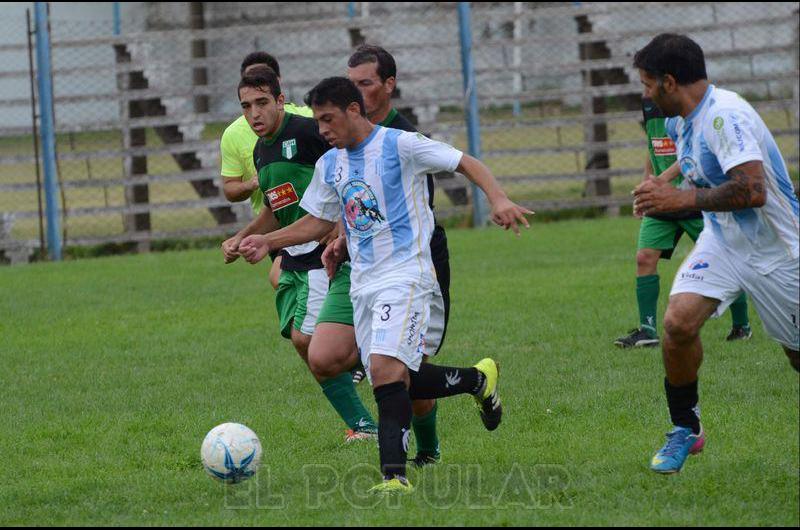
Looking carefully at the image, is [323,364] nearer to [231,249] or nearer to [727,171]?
[231,249]

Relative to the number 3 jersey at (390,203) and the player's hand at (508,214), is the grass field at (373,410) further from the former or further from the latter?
the player's hand at (508,214)

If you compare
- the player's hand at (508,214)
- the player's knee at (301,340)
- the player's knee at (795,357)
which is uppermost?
the player's hand at (508,214)

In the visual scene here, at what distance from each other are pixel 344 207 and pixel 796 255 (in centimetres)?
194

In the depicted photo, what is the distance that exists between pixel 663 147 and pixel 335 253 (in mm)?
3832

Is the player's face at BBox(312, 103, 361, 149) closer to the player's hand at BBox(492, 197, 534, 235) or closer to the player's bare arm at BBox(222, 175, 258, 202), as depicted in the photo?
the player's hand at BBox(492, 197, 534, 235)

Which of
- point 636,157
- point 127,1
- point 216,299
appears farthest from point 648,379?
point 127,1

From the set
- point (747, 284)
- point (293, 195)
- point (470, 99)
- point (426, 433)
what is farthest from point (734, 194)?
point (470, 99)

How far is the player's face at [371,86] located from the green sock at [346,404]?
4.49 ft

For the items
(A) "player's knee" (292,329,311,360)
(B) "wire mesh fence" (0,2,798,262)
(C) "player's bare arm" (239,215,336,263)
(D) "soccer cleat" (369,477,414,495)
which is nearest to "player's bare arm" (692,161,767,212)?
(D) "soccer cleat" (369,477,414,495)

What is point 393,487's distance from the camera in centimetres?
507

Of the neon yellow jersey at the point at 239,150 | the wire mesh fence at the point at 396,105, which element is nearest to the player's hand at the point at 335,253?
the neon yellow jersey at the point at 239,150

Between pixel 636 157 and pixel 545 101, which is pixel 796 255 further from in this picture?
pixel 636 157

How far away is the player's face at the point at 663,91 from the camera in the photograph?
5.02 metres

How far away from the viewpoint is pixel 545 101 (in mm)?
18312
